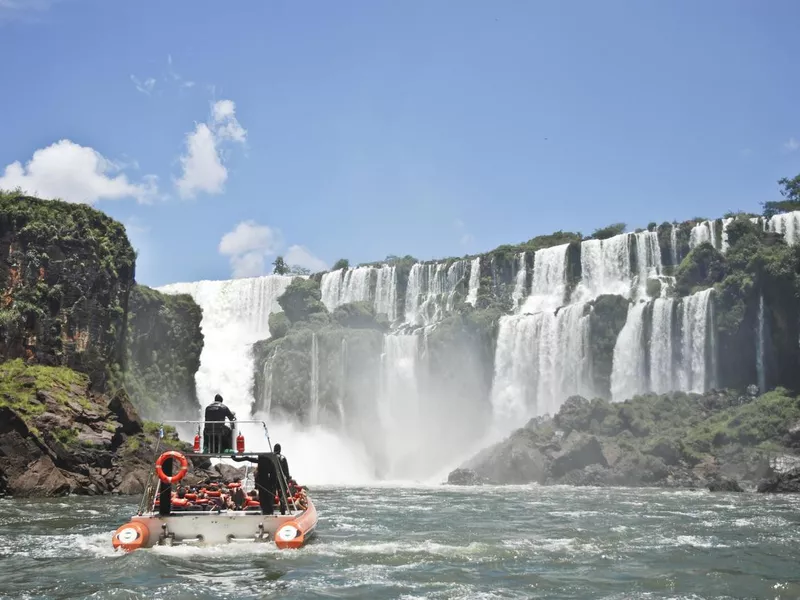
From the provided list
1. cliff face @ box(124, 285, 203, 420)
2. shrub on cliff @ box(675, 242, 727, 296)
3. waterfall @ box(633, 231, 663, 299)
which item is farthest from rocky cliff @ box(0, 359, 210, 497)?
waterfall @ box(633, 231, 663, 299)

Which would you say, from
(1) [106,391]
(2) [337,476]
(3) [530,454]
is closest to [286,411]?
(2) [337,476]

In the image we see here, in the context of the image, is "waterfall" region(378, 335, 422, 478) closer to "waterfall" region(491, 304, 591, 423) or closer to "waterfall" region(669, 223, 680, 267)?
"waterfall" region(491, 304, 591, 423)

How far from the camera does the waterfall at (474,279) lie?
242 ft

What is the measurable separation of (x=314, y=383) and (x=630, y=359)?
2656 centimetres

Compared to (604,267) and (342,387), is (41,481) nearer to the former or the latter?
(342,387)

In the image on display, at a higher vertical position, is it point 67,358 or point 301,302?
point 301,302

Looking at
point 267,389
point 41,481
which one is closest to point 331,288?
point 267,389

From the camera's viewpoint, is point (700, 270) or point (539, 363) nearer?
point (539, 363)

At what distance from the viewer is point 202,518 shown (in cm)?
1700

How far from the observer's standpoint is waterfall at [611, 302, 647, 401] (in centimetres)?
5462

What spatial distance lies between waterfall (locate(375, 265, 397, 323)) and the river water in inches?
1942

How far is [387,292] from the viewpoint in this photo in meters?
78.7

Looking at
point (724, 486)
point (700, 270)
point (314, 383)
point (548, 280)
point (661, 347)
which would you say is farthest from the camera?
point (548, 280)

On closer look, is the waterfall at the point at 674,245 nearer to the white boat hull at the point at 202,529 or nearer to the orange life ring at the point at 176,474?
the white boat hull at the point at 202,529
